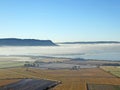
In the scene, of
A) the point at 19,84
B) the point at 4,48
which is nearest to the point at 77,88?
the point at 19,84

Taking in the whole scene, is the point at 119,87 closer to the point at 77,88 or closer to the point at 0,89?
the point at 77,88

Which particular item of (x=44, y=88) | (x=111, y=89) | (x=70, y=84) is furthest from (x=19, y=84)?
(x=111, y=89)

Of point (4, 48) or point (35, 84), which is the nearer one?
point (35, 84)

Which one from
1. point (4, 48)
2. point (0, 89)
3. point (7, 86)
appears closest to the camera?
point (0, 89)

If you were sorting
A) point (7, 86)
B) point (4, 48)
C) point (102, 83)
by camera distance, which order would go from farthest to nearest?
point (4, 48) < point (102, 83) < point (7, 86)

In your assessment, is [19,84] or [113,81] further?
[113,81]

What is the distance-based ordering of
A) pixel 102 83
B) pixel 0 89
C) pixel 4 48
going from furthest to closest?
pixel 4 48, pixel 102 83, pixel 0 89

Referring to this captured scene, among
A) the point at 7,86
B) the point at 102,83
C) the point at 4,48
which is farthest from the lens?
the point at 4,48

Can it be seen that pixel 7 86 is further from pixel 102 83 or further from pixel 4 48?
pixel 4 48
